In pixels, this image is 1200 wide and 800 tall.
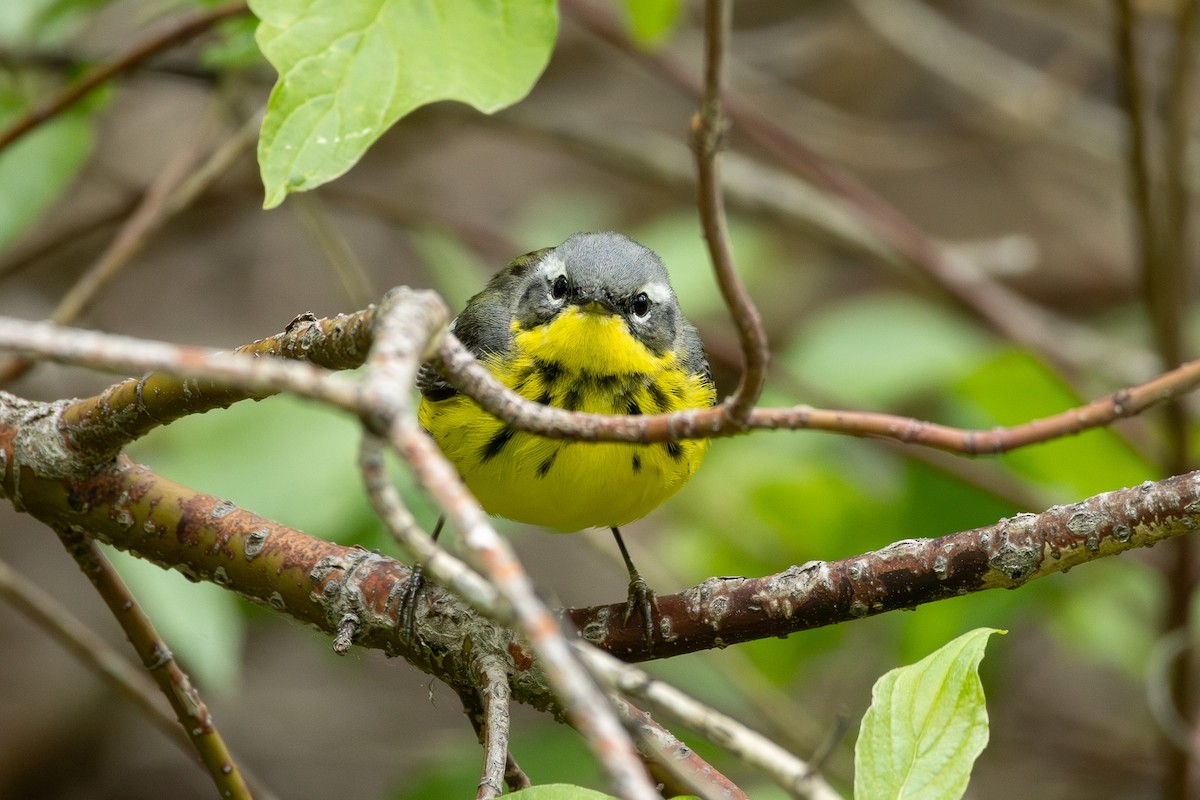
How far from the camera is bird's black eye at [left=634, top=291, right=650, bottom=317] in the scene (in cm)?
Answer: 381

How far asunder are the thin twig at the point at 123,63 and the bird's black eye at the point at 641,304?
136 cm

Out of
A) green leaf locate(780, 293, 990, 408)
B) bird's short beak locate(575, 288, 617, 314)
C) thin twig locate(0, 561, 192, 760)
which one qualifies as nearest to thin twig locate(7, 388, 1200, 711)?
thin twig locate(0, 561, 192, 760)

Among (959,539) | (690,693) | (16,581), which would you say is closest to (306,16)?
(959,539)

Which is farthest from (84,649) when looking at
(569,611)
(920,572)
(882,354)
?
(882,354)

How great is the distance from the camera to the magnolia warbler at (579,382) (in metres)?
3.34

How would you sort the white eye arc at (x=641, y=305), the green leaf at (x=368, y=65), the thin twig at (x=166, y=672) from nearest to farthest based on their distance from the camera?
the green leaf at (x=368, y=65)
the thin twig at (x=166, y=672)
the white eye arc at (x=641, y=305)

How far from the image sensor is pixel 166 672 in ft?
7.84

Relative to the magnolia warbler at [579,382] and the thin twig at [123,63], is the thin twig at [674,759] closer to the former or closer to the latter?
the magnolia warbler at [579,382]

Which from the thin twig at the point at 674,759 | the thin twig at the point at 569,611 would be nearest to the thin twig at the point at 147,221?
the thin twig at the point at 569,611

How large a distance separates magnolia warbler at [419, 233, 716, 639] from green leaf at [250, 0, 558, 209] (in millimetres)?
1064

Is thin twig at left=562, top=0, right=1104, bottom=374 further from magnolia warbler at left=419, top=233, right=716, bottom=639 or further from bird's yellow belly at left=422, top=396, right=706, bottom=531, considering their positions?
bird's yellow belly at left=422, top=396, right=706, bottom=531

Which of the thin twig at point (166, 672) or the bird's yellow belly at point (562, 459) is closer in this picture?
the thin twig at point (166, 672)

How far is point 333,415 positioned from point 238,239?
461 centimetres

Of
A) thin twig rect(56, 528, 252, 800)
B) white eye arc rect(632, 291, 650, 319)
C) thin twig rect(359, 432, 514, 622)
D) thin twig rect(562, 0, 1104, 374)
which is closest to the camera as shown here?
thin twig rect(359, 432, 514, 622)
